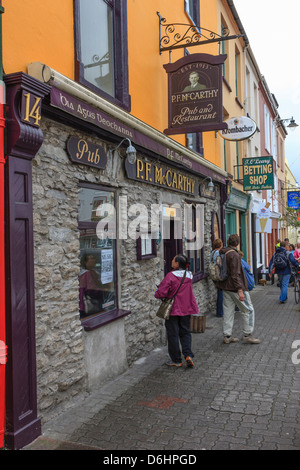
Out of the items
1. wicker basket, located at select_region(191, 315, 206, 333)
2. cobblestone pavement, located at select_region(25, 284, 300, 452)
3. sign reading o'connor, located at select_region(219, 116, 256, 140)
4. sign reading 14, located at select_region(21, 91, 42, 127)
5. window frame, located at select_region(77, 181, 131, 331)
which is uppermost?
sign reading o'connor, located at select_region(219, 116, 256, 140)

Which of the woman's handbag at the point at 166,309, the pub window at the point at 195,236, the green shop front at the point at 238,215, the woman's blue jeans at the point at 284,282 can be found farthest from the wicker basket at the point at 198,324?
the green shop front at the point at 238,215

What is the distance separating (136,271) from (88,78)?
9.85 ft

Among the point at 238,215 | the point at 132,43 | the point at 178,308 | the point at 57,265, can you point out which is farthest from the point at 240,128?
the point at 57,265

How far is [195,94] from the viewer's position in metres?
7.54

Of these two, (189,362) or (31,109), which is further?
(189,362)

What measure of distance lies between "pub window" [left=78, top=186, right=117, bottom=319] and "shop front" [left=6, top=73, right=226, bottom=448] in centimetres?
1

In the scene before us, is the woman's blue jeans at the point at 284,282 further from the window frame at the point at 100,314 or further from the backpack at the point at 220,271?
the window frame at the point at 100,314

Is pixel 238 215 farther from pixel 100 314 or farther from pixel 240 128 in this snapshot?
pixel 100 314

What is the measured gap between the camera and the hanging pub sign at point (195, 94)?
24.0 feet

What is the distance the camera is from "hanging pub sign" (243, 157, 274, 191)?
1523cm

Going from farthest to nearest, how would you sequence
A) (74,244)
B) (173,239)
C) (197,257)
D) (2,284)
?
1. (197,257)
2. (173,239)
3. (74,244)
4. (2,284)

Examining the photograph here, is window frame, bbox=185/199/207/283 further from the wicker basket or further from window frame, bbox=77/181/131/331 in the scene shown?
window frame, bbox=77/181/131/331

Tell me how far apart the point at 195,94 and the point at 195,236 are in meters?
3.95

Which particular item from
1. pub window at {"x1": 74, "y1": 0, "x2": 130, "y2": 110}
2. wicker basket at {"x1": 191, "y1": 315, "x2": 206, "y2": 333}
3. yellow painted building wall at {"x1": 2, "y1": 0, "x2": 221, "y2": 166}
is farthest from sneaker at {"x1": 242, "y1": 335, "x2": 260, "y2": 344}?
pub window at {"x1": 74, "y1": 0, "x2": 130, "y2": 110}
